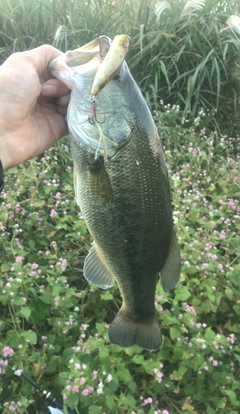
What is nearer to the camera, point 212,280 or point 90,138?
point 90,138

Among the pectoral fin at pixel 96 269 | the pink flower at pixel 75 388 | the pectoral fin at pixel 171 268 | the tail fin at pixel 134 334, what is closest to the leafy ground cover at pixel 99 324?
the pink flower at pixel 75 388

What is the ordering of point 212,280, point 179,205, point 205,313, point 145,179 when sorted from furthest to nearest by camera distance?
1. point 179,205
2. point 205,313
3. point 212,280
4. point 145,179

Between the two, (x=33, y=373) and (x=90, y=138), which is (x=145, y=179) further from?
(x=33, y=373)

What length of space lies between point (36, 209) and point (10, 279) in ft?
2.74

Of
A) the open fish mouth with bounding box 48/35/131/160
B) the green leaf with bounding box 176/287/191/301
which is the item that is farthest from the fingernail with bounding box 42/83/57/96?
the green leaf with bounding box 176/287/191/301

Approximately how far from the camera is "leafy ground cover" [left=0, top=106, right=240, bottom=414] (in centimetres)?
179

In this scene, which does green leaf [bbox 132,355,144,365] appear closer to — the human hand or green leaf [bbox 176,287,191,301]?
green leaf [bbox 176,287,191,301]

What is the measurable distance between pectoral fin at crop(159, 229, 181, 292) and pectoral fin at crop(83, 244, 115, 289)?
0.19 meters

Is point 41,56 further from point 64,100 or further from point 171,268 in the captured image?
point 171,268

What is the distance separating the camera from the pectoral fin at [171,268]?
1385mm

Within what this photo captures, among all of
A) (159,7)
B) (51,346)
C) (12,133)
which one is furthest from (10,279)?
(159,7)

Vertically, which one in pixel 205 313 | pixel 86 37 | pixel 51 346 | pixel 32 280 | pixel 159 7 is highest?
pixel 159 7

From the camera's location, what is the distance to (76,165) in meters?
1.30

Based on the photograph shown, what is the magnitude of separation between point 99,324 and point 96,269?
1.92 ft
